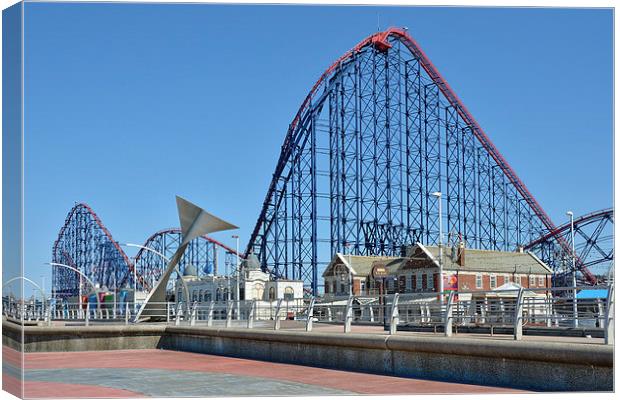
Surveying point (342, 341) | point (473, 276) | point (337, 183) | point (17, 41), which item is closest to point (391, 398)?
point (342, 341)

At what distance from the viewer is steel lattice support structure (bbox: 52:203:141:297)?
6938 centimetres

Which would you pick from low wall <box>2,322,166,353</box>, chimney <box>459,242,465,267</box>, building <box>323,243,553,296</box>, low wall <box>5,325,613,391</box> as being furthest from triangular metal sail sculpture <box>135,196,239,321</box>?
chimney <box>459,242,465,267</box>

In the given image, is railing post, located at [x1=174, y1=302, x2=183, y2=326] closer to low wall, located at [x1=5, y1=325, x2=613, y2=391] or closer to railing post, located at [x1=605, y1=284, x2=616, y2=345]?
low wall, located at [x1=5, y1=325, x2=613, y2=391]

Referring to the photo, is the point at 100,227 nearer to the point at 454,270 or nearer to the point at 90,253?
the point at 90,253

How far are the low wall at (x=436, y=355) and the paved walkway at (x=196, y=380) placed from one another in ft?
0.87

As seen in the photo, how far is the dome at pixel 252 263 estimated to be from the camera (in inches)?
2256

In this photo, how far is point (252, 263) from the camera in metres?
58.1

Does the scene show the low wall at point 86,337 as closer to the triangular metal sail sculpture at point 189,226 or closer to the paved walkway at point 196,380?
the paved walkway at point 196,380

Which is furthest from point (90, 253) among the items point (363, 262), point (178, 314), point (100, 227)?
point (178, 314)

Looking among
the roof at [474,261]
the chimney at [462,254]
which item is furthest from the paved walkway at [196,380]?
the roof at [474,261]

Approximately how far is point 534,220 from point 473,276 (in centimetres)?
744

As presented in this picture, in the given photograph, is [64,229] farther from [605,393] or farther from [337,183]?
[605,393]

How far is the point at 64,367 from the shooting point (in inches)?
579

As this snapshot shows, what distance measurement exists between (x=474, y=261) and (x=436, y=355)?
110ft
